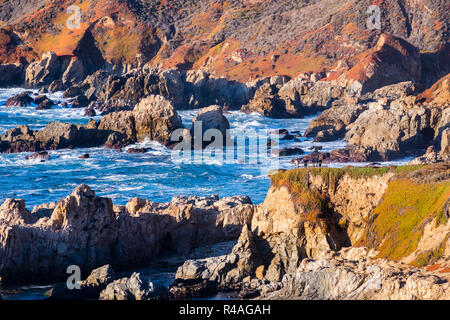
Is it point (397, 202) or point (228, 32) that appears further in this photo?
point (228, 32)

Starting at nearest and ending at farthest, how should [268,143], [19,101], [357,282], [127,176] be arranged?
[357,282] < [127,176] < [268,143] < [19,101]

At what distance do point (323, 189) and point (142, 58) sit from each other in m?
130

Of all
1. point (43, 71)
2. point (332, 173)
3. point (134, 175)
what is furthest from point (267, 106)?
point (332, 173)

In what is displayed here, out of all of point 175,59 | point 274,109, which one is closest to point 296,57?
point 175,59

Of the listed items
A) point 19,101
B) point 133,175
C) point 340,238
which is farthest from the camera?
point 19,101

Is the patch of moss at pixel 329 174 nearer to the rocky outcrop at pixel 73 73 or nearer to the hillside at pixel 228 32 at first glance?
the hillside at pixel 228 32

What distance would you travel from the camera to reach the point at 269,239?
1219 inches

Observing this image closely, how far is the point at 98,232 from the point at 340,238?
10821 mm

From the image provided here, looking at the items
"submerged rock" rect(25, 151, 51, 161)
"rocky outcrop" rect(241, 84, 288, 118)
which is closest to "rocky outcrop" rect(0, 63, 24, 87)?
"rocky outcrop" rect(241, 84, 288, 118)

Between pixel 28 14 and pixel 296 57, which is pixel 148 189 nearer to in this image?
pixel 296 57

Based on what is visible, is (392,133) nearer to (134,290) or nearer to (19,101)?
(134,290)

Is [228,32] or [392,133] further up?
[228,32]

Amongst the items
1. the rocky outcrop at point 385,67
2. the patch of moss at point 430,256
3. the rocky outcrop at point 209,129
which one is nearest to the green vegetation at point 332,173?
the patch of moss at point 430,256

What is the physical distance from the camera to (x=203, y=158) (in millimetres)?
67125
